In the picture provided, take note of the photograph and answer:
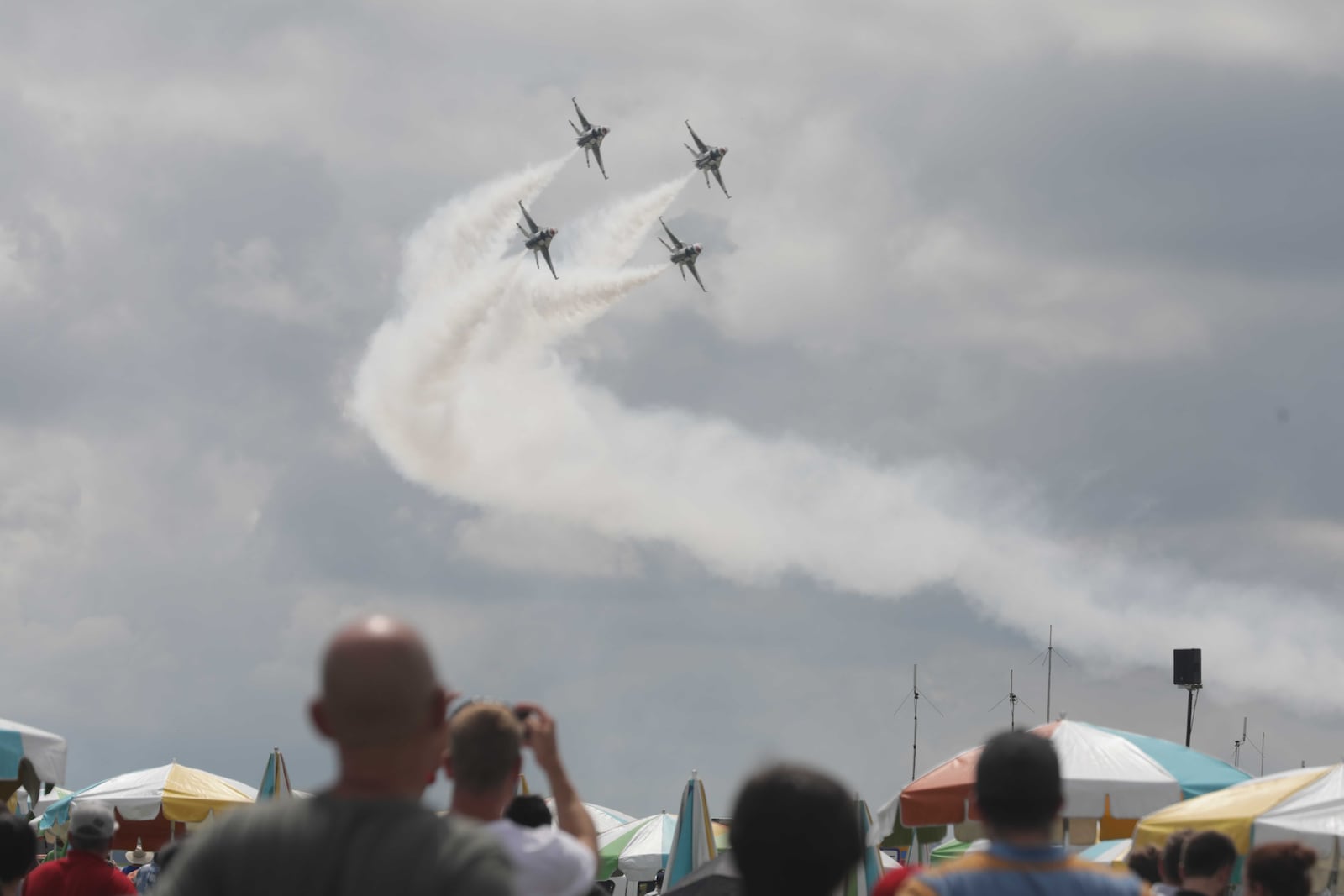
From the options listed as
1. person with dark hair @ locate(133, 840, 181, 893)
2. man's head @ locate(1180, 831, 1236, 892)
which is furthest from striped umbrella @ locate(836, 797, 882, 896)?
man's head @ locate(1180, 831, 1236, 892)

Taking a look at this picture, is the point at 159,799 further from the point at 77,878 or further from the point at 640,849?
the point at 640,849

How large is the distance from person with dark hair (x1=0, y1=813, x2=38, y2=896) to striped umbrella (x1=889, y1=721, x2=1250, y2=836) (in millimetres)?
10512

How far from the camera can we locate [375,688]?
3.62m

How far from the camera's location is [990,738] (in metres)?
4.94

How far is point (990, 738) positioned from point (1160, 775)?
41.3ft

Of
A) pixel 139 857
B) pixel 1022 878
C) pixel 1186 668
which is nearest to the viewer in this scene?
pixel 1022 878

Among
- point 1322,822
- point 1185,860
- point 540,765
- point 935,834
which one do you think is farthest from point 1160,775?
point 540,765

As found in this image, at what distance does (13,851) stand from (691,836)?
12.5 metres

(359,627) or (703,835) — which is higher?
(359,627)

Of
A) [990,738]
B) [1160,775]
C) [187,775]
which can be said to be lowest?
[187,775]

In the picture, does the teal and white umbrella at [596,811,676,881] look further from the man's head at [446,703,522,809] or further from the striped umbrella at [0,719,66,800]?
the man's head at [446,703,522,809]

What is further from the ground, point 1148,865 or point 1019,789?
point 1019,789

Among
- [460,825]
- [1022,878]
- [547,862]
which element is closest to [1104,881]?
[1022,878]

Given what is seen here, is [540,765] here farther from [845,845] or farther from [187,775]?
[187,775]
